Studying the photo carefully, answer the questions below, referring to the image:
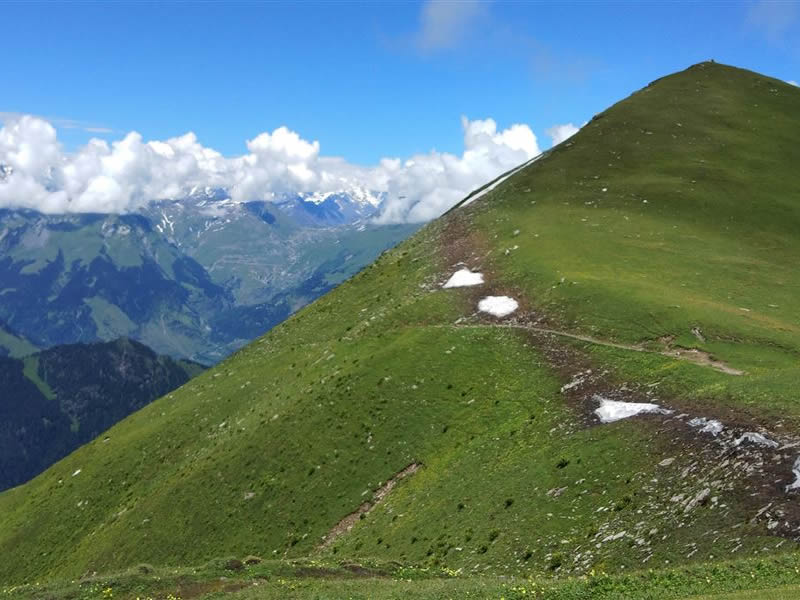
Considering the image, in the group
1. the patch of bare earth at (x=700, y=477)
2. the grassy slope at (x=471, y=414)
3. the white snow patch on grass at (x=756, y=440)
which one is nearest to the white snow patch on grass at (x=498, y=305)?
the grassy slope at (x=471, y=414)

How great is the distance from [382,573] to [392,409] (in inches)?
830

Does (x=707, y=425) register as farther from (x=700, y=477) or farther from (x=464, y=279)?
(x=464, y=279)

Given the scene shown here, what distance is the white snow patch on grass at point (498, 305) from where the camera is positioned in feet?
205

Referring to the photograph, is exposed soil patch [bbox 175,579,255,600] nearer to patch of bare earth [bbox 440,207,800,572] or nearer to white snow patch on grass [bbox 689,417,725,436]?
patch of bare earth [bbox 440,207,800,572]

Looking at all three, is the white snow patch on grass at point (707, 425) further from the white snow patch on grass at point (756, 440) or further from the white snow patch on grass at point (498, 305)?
the white snow patch on grass at point (498, 305)

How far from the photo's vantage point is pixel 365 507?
4453cm

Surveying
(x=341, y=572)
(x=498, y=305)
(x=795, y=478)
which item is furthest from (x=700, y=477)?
(x=498, y=305)

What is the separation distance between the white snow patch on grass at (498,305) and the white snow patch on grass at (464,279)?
4852mm

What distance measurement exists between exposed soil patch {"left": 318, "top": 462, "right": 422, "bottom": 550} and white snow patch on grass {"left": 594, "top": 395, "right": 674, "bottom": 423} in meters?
13.8

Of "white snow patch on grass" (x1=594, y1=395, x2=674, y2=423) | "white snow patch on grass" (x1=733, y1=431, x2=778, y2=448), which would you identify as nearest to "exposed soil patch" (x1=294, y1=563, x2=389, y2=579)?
"white snow patch on grass" (x1=594, y1=395, x2=674, y2=423)

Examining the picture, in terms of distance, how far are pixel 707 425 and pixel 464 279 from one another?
39458mm

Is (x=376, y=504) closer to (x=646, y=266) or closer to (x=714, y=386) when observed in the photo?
(x=714, y=386)

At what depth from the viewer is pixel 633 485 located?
32.9 m

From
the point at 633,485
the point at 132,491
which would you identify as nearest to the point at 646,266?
the point at 633,485
